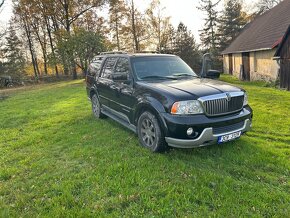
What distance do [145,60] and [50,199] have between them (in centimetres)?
362

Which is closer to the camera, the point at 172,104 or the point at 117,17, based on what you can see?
the point at 172,104

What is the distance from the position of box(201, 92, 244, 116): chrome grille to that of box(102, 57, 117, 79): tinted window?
3.09m

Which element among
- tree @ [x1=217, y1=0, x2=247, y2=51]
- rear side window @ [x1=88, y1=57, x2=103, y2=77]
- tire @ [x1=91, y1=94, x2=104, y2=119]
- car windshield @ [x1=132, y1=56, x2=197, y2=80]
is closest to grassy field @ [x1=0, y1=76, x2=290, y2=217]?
tire @ [x1=91, y1=94, x2=104, y2=119]

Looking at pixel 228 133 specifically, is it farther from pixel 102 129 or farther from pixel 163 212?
pixel 102 129

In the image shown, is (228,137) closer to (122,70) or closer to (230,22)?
(122,70)

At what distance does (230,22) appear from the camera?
3897cm

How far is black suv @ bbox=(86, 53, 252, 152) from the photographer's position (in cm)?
415

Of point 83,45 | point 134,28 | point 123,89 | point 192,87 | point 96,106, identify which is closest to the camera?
point 192,87

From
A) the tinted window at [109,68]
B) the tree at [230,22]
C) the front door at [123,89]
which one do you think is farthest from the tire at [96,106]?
the tree at [230,22]

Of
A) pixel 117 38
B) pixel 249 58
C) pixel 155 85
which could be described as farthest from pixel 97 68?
pixel 117 38

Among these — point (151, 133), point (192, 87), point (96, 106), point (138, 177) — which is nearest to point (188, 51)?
point (96, 106)

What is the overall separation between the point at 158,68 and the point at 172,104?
1733 millimetres

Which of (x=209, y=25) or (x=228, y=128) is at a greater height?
(x=209, y=25)

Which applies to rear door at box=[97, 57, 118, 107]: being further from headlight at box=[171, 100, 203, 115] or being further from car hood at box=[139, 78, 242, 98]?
headlight at box=[171, 100, 203, 115]
